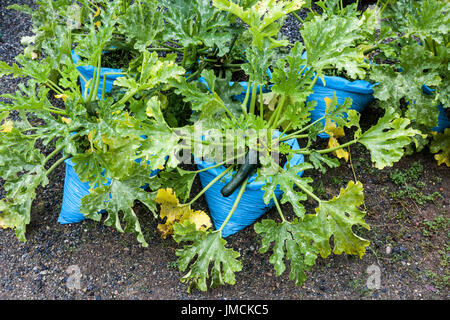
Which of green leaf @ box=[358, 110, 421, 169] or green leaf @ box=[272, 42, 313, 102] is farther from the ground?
green leaf @ box=[272, 42, 313, 102]

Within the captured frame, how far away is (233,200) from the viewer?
2.28 metres

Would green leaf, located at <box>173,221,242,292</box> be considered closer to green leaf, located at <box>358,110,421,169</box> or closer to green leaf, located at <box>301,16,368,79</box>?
green leaf, located at <box>358,110,421,169</box>

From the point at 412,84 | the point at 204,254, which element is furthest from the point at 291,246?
the point at 412,84

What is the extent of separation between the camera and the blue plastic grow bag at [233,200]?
2246 mm

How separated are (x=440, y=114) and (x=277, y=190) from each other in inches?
47.9

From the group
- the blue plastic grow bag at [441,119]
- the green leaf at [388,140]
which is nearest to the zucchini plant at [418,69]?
the blue plastic grow bag at [441,119]

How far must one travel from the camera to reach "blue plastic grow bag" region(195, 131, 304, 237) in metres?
2.25

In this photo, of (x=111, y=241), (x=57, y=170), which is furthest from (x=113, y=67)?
(x=111, y=241)

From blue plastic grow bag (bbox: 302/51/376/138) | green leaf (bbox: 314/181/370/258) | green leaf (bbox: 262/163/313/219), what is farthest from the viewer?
blue plastic grow bag (bbox: 302/51/376/138)

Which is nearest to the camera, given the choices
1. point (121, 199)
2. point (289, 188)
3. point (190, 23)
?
point (289, 188)

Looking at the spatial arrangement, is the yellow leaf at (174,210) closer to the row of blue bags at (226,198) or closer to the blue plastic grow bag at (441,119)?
the row of blue bags at (226,198)

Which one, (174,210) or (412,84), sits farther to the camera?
(412,84)

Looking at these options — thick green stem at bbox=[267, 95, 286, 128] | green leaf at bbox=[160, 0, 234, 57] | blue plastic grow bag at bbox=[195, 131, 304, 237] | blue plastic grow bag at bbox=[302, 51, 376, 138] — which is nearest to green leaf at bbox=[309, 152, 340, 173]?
blue plastic grow bag at bbox=[195, 131, 304, 237]

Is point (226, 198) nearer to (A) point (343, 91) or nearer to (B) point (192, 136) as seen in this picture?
(B) point (192, 136)
